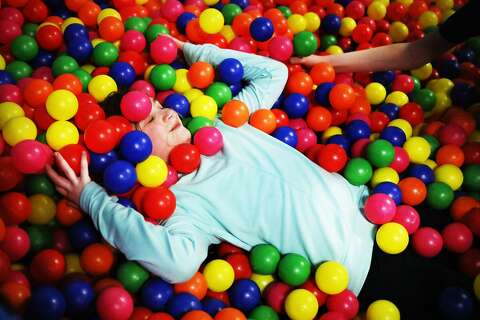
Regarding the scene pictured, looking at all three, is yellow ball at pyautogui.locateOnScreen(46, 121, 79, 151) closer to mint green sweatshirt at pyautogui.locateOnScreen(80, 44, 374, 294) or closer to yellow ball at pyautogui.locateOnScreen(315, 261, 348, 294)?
mint green sweatshirt at pyautogui.locateOnScreen(80, 44, 374, 294)

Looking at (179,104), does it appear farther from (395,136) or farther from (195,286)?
(395,136)

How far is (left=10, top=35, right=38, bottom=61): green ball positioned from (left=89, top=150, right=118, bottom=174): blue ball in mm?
602

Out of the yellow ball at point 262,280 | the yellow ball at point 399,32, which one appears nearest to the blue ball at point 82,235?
the yellow ball at point 262,280

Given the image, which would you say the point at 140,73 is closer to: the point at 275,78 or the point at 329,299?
the point at 275,78

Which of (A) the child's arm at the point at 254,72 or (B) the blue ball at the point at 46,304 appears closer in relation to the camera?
(B) the blue ball at the point at 46,304

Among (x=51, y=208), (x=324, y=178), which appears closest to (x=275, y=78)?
(x=324, y=178)

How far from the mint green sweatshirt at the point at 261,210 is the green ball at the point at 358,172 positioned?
59 mm

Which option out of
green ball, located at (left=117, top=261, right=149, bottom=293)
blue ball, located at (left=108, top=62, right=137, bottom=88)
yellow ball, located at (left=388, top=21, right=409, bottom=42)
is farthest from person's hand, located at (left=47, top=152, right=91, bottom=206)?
yellow ball, located at (left=388, top=21, right=409, bottom=42)

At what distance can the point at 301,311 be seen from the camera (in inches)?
48.1

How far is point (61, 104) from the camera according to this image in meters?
1.38

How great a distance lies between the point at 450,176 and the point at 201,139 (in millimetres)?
805

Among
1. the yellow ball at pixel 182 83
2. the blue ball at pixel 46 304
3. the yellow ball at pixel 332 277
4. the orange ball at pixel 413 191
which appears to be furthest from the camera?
the yellow ball at pixel 182 83

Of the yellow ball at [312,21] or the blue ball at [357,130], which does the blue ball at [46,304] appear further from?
the yellow ball at [312,21]

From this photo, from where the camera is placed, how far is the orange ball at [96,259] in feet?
4.08
